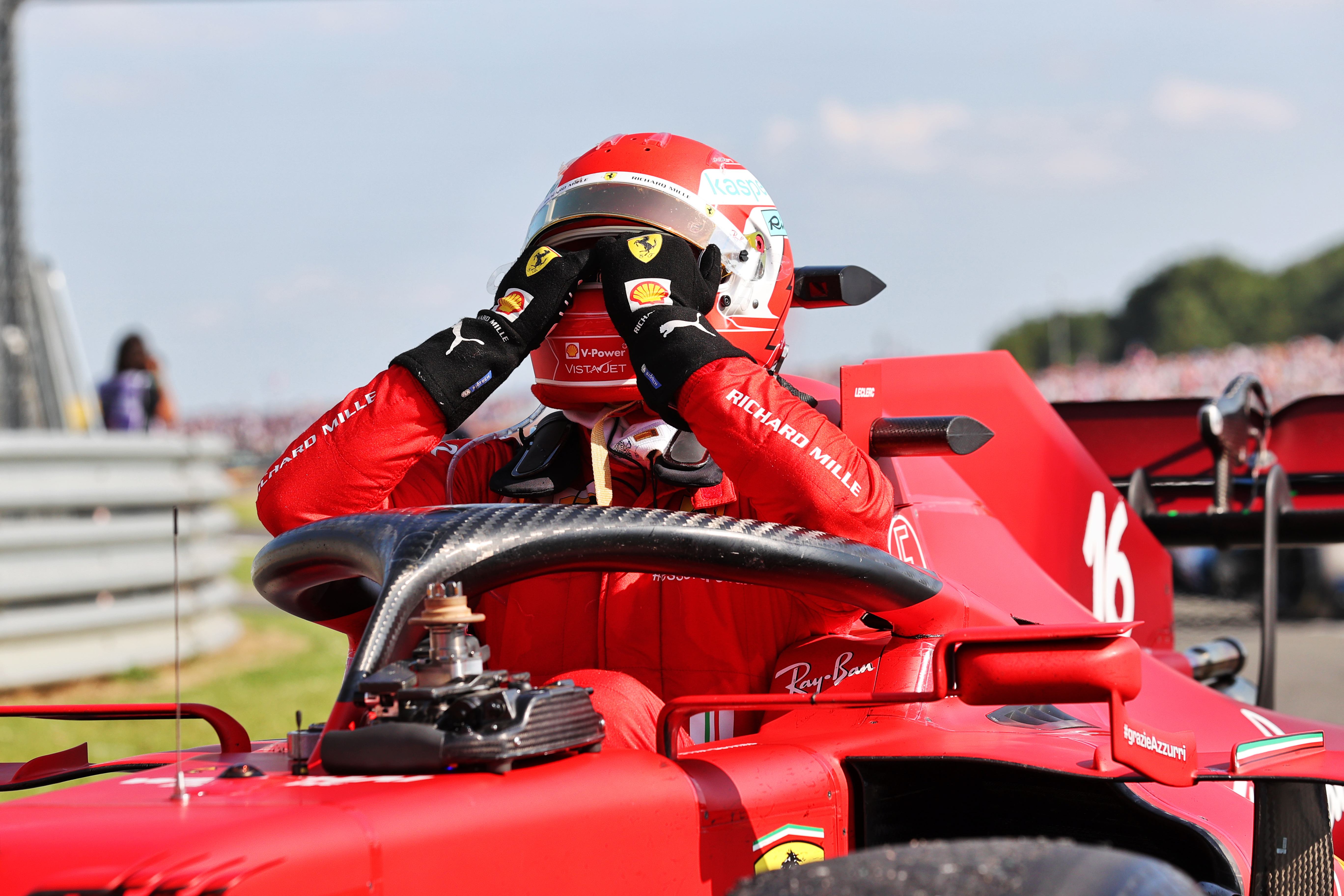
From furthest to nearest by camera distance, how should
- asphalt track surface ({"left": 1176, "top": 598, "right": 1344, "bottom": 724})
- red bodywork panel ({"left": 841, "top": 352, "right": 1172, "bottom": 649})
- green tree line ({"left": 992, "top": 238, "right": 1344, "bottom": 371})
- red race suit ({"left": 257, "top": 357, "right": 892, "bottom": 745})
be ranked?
green tree line ({"left": 992, "top": 238, "right": 1344, "bottom": 371}), asphalt track surface ({"left": 1176, "top": 598, "right": 1344, "bottom": 724}), red bodywork panel ({"left": 841, "top": 352, "right": 1172, "bottom": 649}), red race suit ({"left": 257, "top": 357, "right": 892, "bottom": 745})

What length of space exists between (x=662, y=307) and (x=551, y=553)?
77cm

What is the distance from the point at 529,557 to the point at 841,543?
15.8 inches

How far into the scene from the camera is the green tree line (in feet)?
222

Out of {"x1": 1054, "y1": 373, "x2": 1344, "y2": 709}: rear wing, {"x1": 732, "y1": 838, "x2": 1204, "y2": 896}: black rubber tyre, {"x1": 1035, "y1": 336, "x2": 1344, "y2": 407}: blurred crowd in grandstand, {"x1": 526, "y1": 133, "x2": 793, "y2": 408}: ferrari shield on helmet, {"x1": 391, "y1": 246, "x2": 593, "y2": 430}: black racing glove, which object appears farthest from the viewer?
{"x1": 1035, "y1": 336, "x2": 1344, "y2": 407}: blurred crowd in grandstand

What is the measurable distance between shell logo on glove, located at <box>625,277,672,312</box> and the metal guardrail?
14.8 ft

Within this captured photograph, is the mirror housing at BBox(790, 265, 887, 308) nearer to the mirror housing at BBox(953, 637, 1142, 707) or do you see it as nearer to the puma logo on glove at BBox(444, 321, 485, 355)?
the puma logo on glove at BBox(444, 321, 485, 355)

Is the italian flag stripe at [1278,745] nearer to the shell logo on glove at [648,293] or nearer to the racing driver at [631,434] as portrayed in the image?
the racing driver at [631,434]

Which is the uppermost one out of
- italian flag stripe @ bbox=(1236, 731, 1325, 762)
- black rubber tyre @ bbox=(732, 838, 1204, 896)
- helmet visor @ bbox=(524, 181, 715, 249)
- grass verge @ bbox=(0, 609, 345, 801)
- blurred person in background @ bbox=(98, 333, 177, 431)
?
blurred person in background @ bbox=(98, 333, 177, 431)

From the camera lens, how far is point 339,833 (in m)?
1.20

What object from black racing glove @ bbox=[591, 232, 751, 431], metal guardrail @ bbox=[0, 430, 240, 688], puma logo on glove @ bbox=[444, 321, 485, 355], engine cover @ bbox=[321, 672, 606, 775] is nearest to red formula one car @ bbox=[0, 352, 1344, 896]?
engine cover @ bbox=[321, 672, 606, 775]

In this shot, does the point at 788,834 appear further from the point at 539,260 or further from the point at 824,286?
the point at 824,286

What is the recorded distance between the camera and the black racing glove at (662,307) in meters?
2.21

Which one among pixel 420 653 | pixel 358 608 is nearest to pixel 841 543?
pixel 420 653

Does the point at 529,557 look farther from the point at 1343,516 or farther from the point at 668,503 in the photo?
the point at 1343,516
